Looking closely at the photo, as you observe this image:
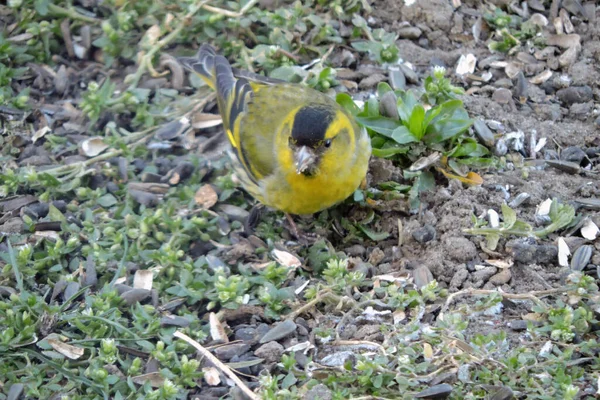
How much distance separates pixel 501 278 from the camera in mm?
3668

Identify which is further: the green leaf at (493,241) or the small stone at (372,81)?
the small stone at (372,81)

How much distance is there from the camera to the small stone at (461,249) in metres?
3.79

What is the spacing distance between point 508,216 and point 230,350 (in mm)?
1491

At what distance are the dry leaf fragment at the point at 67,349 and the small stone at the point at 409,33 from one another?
113 inches

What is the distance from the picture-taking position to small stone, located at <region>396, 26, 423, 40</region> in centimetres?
502

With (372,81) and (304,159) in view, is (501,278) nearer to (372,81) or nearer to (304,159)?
(304,159)

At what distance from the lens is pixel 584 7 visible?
16.4ft

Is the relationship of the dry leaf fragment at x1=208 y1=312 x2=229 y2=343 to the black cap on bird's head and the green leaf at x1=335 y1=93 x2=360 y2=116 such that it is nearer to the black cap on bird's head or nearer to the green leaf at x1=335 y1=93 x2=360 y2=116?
the black cap on bird's head

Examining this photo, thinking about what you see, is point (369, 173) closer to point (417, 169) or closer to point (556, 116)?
point (417, 169)

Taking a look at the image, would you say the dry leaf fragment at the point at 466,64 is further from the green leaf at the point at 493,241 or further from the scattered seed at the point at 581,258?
the scattered seed at the point at 581,258

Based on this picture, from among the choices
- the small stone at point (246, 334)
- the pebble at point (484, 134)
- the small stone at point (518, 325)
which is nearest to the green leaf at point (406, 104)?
the pebble at point (484, 134)

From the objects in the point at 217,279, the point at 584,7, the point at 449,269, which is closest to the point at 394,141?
the point at 449,269

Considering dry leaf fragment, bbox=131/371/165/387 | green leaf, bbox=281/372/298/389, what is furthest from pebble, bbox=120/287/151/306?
green leaf, bbox=281/372/298/389

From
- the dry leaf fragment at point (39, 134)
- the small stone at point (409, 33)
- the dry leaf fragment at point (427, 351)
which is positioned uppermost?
the small stone at point (409, 33)
